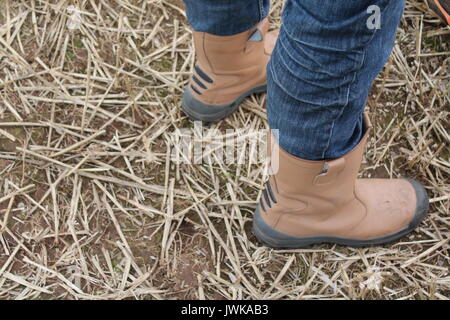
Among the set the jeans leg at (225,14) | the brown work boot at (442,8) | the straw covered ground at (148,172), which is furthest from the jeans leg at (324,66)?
the brown work boot at (442,8)

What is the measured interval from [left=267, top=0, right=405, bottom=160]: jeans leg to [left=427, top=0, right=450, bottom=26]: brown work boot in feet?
2.60

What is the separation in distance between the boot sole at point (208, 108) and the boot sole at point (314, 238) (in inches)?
14.1

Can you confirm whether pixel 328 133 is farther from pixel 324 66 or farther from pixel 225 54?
pixel 225 54

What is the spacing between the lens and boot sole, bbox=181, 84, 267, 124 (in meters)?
1.46

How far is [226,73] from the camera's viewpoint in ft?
4.62

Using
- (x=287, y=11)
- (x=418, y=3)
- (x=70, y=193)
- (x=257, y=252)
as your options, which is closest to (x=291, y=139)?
(x=287, y=11)

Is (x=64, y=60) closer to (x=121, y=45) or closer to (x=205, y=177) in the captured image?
(x=121, y=45)

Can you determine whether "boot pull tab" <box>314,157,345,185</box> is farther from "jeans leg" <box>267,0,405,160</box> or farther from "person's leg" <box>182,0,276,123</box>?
"person's leg" <box>182,0,276,123</box>

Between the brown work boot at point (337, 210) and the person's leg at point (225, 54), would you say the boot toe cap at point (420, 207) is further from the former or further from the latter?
the person's leg at point (225, 54)

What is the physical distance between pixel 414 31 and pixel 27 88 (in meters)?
1.32

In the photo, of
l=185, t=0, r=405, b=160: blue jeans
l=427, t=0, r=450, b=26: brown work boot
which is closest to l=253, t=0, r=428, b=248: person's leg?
l=185, t=0, r=405, b=160: blue jeans

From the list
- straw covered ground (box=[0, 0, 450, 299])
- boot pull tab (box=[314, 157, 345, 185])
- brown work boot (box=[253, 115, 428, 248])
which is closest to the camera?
boot pull tab (box=[314, 157, 345, 185])

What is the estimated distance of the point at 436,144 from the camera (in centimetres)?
145

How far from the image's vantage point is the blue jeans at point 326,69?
0.69 m
